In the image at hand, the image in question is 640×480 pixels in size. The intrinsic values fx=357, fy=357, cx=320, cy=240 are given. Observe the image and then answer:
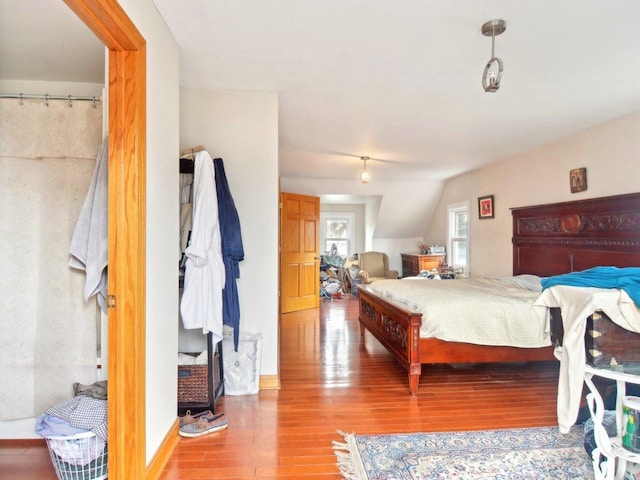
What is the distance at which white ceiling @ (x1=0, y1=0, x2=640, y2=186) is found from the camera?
6.00ft

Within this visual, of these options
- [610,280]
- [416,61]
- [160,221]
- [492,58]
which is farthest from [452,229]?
[160,221]

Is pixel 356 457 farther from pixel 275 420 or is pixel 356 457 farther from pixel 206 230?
pixel 206 230

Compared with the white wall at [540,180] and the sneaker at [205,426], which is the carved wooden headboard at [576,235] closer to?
the white wall at [540,180]

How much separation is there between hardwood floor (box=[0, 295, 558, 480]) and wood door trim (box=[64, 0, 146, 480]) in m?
0.39

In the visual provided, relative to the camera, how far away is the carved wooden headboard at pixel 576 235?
3.17 metres

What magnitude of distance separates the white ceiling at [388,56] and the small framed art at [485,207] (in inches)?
67.0

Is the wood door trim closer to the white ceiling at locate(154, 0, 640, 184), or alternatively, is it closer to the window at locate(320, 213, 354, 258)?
the white ceiling at locate(154, 0, 640, 184)

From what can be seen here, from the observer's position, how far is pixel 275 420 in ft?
7.74

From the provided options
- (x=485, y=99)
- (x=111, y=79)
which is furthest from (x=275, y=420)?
(x=485, y=99)

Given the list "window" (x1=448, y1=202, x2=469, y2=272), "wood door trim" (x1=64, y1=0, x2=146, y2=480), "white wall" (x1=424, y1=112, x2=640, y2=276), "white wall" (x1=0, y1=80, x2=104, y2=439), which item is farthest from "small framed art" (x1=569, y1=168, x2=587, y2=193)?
"white wall" (x1=0, y1=80, x2=104, y2=439)

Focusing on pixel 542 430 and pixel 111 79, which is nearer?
pixel 111 79

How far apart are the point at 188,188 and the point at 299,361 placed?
6.55 ft

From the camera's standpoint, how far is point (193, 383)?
2412mm

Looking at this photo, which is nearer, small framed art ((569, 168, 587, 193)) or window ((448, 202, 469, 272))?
small framed art ((569, 168, 587, 193))
